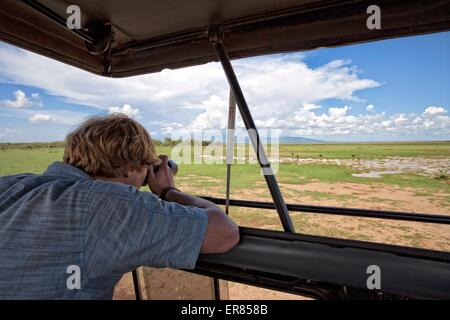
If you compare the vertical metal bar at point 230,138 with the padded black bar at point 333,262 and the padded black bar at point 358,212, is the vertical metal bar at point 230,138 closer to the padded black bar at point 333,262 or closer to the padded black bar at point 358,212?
the padded black bar at point 358,212

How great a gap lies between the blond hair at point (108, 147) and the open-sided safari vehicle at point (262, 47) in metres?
0.44

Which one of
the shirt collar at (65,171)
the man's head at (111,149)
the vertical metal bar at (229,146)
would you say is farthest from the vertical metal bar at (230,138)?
the shirt collar at (65,171)

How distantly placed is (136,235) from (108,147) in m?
0.40

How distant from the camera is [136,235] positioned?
76cm

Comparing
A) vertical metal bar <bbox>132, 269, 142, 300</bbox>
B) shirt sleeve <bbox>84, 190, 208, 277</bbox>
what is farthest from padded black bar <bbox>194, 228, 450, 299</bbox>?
vertical metal bar <bbox>132, 269, 142, 300</bbox>

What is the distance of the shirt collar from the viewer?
3.06 feet

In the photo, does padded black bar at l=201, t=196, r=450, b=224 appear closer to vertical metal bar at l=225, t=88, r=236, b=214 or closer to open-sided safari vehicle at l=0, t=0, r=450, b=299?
open-sided safari vehicle at l=0, t=0, r=450, b=299

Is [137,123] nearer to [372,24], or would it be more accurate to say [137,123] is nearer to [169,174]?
[169,174]

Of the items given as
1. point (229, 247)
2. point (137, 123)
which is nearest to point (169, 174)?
point (137, 123)

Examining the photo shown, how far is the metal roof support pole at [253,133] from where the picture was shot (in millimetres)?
1108

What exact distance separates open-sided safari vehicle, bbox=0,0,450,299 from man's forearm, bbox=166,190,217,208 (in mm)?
203

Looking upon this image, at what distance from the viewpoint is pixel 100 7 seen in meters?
1.22

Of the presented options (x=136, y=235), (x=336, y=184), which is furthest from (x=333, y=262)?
(x=336, y=184)

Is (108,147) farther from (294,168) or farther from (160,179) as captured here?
(294,168)
